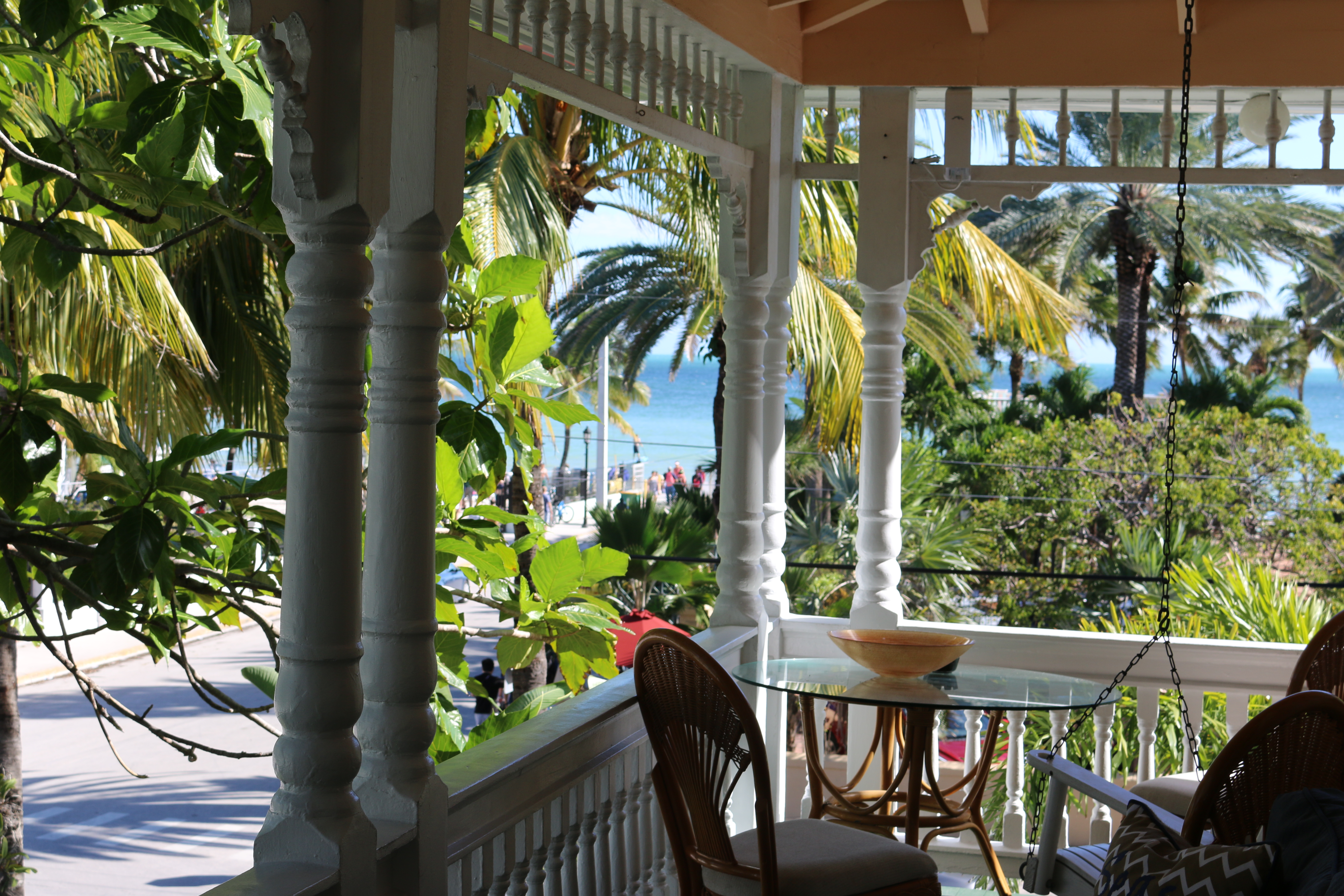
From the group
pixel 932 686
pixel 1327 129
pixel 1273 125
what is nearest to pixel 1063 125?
pixel 1273 125

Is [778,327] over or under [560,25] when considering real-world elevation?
under

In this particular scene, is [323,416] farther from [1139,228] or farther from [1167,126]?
[1139,228]

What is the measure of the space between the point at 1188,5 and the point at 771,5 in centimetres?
105

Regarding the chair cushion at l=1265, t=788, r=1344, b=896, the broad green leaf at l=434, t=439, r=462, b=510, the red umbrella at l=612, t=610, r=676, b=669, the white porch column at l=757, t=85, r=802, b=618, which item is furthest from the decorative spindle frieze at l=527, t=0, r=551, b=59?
the red umbrella at l=612, t=610, r=676, b=669

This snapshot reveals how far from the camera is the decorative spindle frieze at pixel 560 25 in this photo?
2.41 metres

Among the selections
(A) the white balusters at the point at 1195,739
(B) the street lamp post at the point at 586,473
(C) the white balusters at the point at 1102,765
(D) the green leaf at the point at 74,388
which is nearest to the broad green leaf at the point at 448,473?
(D) the green leaf at the point at 74,388

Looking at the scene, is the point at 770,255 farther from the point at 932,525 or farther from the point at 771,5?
the point at 932,525

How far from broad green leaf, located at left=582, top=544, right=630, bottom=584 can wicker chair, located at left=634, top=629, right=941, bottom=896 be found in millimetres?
143

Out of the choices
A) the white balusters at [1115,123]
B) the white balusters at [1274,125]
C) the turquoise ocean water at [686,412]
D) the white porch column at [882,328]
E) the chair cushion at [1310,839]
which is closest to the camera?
the chair cushion at [1310,839]

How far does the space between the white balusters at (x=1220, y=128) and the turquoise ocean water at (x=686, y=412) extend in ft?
134

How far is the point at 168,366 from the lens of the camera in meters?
6.47

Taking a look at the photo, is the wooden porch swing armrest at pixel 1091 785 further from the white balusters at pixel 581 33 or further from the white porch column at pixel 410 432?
the white balusters at pixel 581 33

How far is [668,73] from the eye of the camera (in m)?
2.88

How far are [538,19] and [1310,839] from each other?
6.08 ft
